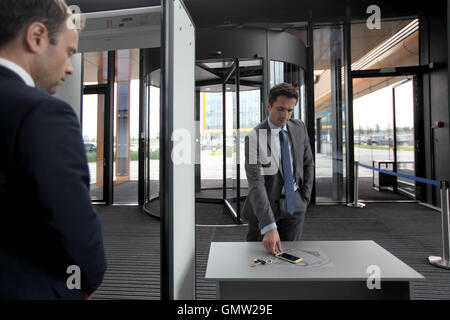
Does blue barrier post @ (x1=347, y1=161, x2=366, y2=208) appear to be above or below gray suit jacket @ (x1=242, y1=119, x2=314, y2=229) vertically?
below

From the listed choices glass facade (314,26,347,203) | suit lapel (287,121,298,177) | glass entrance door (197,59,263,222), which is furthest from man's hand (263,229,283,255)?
glass facade (314,26,347,203)

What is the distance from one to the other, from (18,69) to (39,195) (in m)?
0.28

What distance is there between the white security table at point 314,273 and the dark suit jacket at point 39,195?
2.44 feet

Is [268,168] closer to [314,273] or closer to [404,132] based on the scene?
[314,273]

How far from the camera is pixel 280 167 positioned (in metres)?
1.79

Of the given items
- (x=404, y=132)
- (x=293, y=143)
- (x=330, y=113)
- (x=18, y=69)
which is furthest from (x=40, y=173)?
(x=404, y=132)

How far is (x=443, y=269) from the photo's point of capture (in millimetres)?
2711

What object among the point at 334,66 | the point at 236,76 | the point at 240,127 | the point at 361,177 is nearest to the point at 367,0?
the point at 334,66

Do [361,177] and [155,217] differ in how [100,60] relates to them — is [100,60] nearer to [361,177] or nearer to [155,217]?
[155,217]

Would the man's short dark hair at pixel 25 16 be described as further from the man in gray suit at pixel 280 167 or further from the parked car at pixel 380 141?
the parked car at pixel 380 141

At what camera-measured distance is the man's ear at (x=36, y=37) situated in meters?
0.61

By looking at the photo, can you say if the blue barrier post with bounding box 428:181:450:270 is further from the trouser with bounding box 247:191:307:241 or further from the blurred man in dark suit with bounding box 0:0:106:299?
the blurred man in dark suit with bounding box 0:0:106:299

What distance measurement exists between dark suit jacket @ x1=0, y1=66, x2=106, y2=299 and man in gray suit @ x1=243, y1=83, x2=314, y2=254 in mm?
1192

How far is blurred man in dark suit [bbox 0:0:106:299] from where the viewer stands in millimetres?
516
